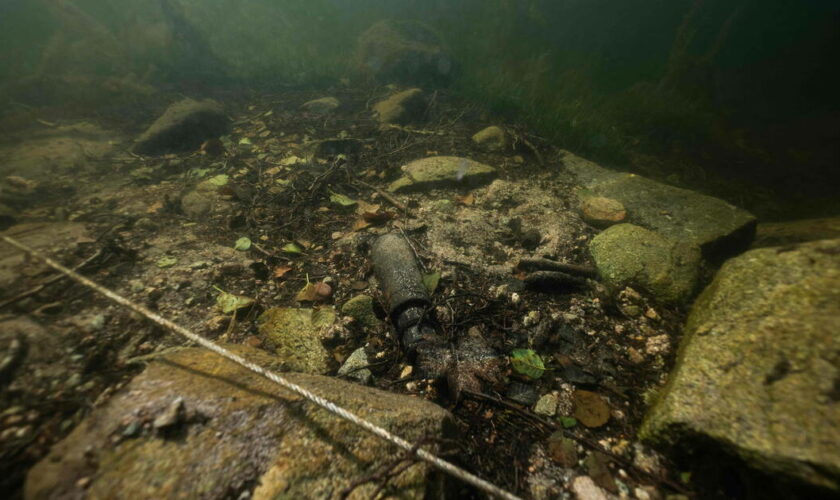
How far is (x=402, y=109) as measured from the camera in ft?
19.3

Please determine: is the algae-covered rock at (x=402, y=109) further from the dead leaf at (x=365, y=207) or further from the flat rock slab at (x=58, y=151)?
the flat rock slab at (x=58, y=151)

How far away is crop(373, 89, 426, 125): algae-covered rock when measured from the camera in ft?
19.1

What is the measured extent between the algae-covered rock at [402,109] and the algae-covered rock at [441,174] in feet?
6.28

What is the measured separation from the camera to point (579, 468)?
1627 millimetres

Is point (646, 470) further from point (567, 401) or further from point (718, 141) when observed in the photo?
point (718, 141)

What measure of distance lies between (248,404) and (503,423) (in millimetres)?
1373

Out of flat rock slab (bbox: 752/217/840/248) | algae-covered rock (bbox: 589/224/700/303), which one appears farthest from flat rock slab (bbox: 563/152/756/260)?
algae-covered rock (bbox: 589/224/700/303)

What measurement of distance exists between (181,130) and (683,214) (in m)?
7.28

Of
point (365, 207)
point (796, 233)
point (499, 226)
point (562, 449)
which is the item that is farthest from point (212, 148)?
point (796, 233)

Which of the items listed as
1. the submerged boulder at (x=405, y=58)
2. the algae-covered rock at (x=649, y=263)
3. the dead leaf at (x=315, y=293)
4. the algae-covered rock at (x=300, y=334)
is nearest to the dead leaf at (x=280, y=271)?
the dead leaf at (x=315, y=293)

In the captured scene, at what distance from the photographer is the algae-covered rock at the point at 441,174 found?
4.03 metres

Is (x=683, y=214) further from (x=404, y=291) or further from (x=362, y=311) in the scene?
(x=362, y=311)

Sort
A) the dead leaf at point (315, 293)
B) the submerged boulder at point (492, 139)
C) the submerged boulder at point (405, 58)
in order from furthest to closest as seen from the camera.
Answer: the submerged boulder at point (405, 58) → the submerged boulder at point (492, 139) → the dead leaf at point (315, 293)

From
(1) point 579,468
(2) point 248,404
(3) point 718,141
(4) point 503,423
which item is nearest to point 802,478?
(1) point 579,468
